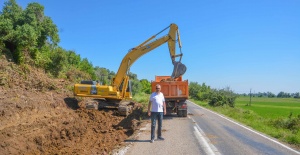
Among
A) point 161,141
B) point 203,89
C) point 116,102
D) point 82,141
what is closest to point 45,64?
point 116,102

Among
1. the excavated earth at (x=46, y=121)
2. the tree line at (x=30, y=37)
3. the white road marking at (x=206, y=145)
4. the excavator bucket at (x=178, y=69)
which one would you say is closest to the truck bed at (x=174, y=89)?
the excavator bucket at (x=178, y=69)

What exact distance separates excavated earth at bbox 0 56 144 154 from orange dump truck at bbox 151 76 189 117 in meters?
3.16

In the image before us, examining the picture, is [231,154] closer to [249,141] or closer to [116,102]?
[249,141]

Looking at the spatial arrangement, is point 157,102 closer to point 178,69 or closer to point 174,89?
point 174,89

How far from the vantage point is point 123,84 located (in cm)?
2023

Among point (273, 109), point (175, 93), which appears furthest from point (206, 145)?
point (273, 109)

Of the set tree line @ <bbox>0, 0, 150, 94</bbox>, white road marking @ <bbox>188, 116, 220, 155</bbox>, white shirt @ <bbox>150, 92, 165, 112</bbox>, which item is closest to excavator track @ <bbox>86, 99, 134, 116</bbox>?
tree line @ <bbox>0, 0, 150, 94</bbox>

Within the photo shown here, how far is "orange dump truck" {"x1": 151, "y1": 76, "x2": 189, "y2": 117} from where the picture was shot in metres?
17.8

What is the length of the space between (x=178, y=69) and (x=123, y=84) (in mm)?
4242

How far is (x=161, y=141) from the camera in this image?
10078 mm

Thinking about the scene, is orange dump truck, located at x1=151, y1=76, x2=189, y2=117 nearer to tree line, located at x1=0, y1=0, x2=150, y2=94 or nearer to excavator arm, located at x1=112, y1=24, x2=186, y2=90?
excavator arm, located at x1=112, y1=24, x2=186, y2=90

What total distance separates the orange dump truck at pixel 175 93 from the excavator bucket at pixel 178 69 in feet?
1.68

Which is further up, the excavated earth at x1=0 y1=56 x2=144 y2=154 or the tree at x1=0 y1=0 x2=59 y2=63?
the tree at x1=0 y1=0 x2=59 y2=63

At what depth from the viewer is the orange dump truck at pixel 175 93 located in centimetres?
1784
